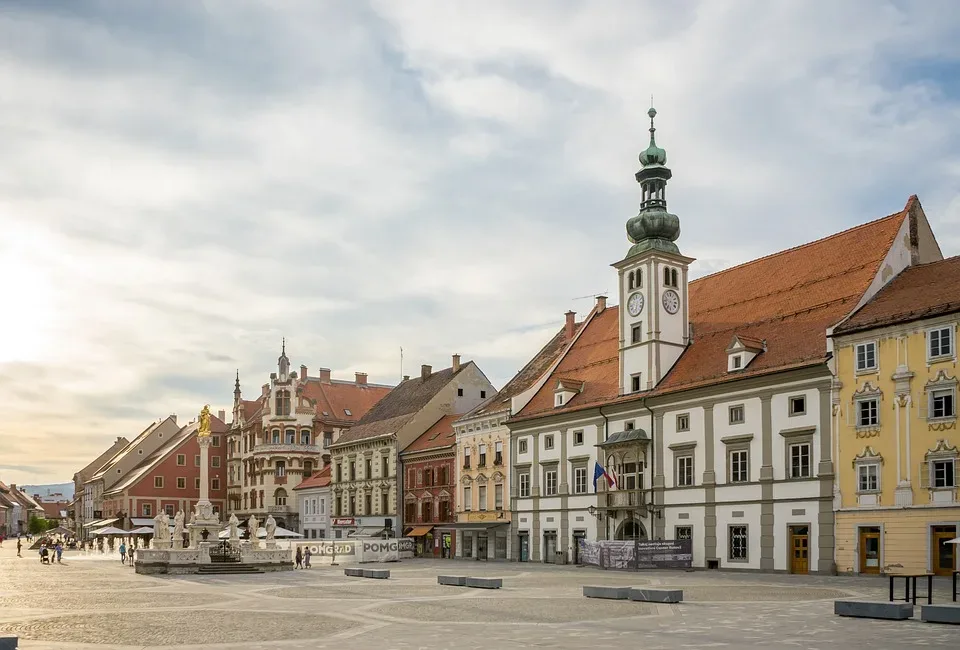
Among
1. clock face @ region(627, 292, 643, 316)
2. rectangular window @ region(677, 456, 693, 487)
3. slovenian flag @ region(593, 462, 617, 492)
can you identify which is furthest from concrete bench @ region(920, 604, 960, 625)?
clock face @ region(627, 292, 643, 316)

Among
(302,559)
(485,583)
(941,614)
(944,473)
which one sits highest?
(944,473)

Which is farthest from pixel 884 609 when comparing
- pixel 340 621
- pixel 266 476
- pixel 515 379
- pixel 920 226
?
pixel 266 476

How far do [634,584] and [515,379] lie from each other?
33528mm

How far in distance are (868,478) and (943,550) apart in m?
4.18

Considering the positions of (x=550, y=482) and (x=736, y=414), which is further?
(x=550, y=482)

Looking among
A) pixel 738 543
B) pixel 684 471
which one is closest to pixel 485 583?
pixel 738 543

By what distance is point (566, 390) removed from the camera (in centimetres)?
6353

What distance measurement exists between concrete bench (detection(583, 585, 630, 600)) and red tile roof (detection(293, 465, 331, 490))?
63.9m

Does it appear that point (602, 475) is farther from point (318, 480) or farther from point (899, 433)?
point (318, 480)

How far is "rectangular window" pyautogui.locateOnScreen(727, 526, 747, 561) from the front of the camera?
49844 millimetres

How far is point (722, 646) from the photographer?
20484mm

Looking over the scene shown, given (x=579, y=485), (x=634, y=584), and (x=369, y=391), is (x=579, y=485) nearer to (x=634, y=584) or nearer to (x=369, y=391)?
(x=634, y=584)

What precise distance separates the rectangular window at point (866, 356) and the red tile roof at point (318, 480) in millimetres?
58644

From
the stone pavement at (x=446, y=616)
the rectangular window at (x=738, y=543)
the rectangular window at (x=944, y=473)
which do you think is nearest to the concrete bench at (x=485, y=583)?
the stone pavement at (x=446, y=616)
